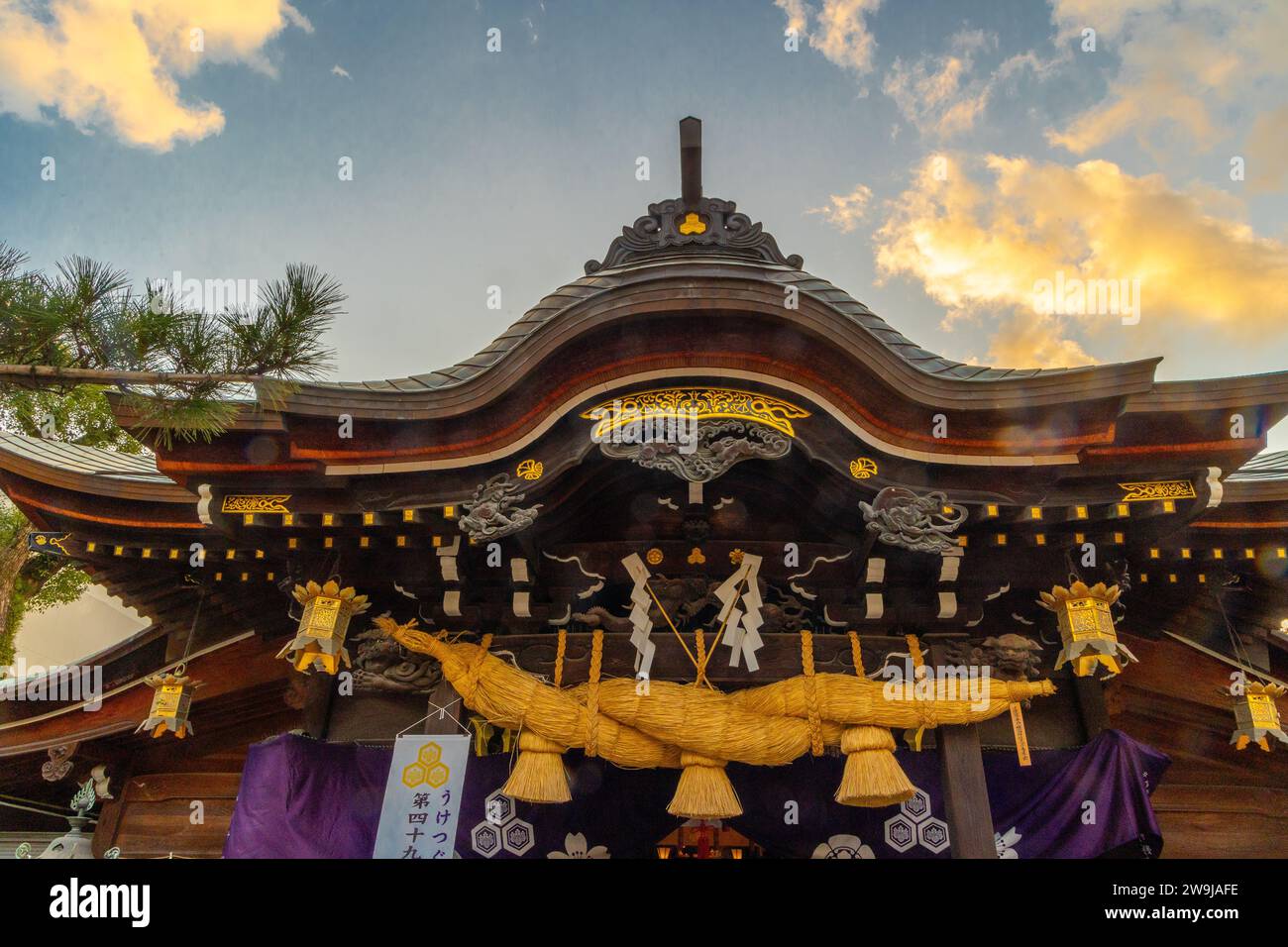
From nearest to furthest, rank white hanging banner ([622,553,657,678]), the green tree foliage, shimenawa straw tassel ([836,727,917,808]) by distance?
the green tree foliage → shimenawa straw tassel ([836,727,917,808]) → white hanging banner ([622,553,657,678])

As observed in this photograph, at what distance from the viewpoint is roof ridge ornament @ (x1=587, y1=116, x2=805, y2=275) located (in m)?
8.46

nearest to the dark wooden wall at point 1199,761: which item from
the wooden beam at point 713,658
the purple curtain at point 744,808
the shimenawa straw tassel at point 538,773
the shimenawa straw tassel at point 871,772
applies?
the purple curtain at point 744,808

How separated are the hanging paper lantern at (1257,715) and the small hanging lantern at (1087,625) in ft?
4.42

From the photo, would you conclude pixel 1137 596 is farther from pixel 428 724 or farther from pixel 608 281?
pixel 428 724

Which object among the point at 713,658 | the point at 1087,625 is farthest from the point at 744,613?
the point at 1087,625

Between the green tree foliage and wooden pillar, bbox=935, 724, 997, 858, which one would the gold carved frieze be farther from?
the green tree foliage

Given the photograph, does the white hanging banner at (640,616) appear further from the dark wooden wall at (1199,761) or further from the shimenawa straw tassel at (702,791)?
the dark wooden wall at (1199,761)

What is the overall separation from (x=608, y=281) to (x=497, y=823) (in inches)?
193

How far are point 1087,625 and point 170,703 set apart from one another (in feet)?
25.0

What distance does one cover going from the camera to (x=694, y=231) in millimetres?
8625

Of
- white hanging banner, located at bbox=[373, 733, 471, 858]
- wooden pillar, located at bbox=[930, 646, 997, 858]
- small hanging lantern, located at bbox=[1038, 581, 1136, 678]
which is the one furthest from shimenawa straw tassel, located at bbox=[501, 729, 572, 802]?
small hanging lantern, located at bbox=[1038, 581, 1136, 678]

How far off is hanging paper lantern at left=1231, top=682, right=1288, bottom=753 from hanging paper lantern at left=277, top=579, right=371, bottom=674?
7.29m

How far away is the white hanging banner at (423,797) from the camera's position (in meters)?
6.29

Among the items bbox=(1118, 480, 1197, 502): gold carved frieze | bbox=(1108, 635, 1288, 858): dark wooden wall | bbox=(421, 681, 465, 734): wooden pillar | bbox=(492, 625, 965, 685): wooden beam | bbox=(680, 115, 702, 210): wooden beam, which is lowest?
bbox=(1108, 635, 1288, 858): dark wooden wall
